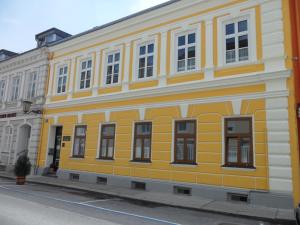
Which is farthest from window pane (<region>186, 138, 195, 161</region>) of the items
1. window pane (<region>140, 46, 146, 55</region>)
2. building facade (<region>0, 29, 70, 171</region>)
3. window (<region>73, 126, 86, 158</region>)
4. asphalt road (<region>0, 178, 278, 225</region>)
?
building facade (<region>0, 29, 70, 171</region>)

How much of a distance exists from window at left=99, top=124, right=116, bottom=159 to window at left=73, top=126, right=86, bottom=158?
1.52 m

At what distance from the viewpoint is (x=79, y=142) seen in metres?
16.7

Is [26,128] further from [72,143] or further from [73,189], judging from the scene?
[73,189]

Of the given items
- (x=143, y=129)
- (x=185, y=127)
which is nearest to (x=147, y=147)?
(x=143, y=129)

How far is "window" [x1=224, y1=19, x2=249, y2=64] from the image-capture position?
11.6 m

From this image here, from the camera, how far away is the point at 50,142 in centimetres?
1847

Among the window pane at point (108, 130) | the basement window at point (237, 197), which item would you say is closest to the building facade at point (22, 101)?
the window pane at point (108, 130)

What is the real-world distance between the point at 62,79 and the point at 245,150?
41.7 ft

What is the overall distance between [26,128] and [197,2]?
14.8m

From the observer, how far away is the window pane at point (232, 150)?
1109 cm

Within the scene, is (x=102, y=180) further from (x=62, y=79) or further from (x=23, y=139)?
(x=23, y=139)

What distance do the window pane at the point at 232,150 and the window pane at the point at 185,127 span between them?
1.73 m

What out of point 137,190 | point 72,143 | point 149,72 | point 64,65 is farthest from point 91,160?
point 64,65

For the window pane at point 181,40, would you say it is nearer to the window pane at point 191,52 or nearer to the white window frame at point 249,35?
the window pane at point 191,52
